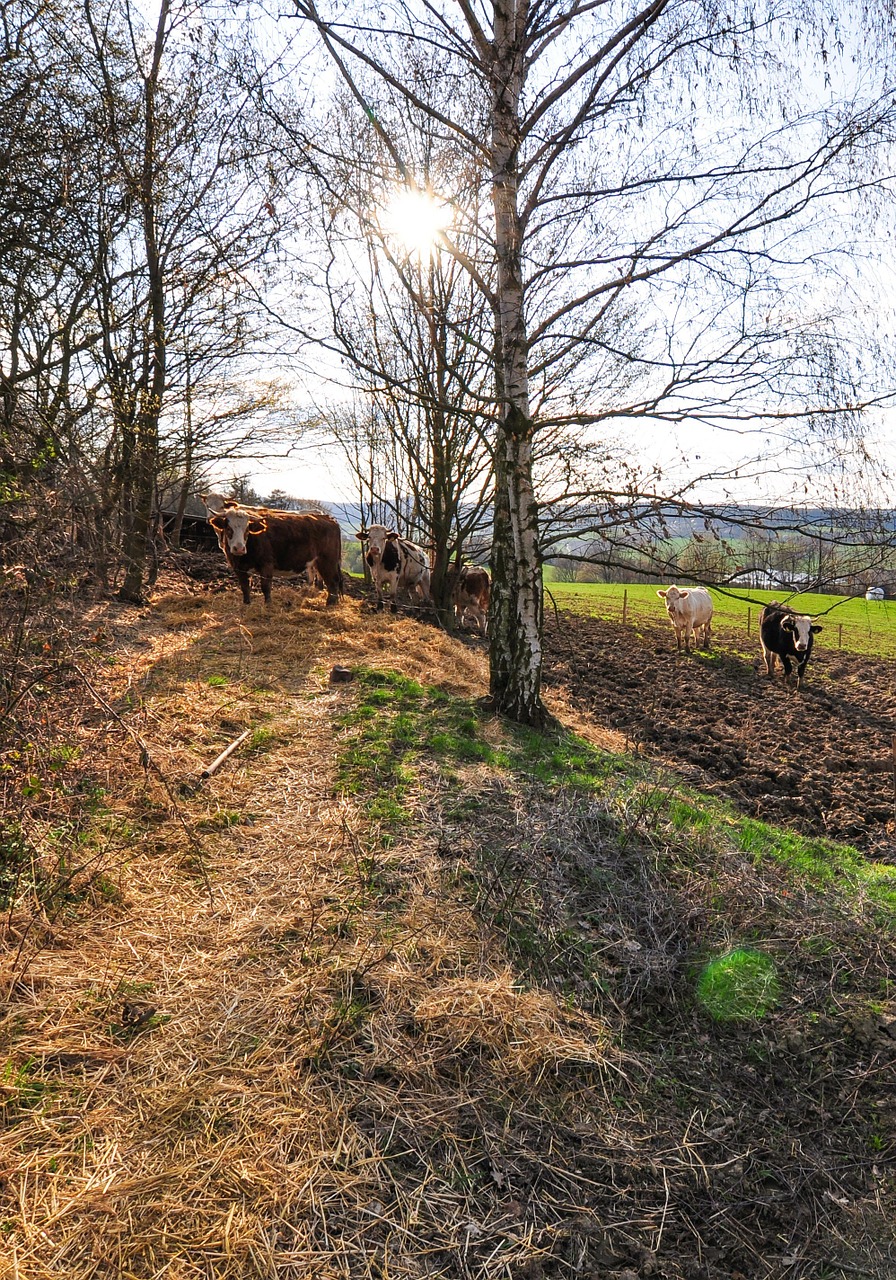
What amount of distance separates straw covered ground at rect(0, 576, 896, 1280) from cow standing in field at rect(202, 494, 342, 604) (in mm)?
6627

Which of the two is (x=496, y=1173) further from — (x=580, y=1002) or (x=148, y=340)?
(x=148, y=340)

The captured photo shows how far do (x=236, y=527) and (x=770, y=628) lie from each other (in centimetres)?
1099

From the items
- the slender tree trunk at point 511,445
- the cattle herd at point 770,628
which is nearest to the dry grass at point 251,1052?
the slender tree trunk at point 511,445

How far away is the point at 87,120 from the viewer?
5.57 meters

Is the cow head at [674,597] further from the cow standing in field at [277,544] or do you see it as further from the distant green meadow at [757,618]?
the cow standing in field at [277,544]

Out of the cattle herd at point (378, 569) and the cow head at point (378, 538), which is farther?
the cow head at point (378, 538)

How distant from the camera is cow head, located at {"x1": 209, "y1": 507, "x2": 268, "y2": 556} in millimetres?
10969

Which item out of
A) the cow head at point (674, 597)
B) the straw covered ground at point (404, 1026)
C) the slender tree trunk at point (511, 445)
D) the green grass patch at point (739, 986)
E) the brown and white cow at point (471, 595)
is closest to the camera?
the straw covered ground at point (404, 1026)

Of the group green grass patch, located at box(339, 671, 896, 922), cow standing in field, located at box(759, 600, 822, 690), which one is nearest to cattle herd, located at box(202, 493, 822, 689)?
cow standing in field, located at box(759, 600, 822, 690)

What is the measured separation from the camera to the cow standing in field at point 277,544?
11.2 metres

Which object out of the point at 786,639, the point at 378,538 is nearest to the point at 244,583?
the point at 378,538

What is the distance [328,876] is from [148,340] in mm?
7707

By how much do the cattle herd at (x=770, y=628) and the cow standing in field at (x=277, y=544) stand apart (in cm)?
765

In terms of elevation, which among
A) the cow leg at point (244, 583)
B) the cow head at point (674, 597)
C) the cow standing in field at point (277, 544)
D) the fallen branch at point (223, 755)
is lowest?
the fallen branch at point (223, 755)
